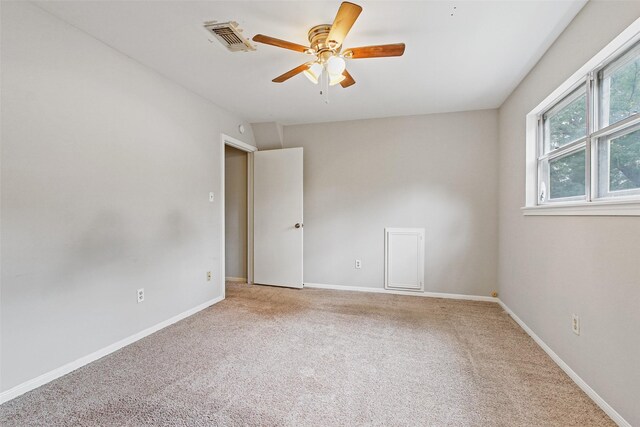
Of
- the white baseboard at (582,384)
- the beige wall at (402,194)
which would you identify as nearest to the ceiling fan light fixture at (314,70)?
the beige wall at (402,194)

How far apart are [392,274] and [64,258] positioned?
337cm

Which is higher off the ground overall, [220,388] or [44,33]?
[44,33]

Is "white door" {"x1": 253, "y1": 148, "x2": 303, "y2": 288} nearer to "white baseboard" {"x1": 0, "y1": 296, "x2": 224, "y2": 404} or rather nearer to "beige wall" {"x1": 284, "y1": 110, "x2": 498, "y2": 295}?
"beige wall" {"x1": 284, "y1": 110, "x2": 498, "y2": 295}

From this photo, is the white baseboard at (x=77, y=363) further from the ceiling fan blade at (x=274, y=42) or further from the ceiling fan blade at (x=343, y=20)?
the ceiling fan blade at (x=343, y=20)

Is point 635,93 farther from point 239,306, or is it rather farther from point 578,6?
point 239,306

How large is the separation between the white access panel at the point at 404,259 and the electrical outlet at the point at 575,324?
187 centimetres

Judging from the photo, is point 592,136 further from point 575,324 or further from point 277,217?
point 277,217

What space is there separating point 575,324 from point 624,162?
41.0 inches

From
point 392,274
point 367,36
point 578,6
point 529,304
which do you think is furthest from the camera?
point 392,274

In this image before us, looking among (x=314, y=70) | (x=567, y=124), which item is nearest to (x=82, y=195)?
(x=314, y=70)

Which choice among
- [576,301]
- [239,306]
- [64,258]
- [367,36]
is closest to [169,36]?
[367,36]

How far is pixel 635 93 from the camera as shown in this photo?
146cm

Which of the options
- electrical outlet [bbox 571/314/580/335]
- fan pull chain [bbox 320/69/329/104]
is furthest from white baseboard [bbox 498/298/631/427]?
fan pull chain [bbox 320/69/329/104]

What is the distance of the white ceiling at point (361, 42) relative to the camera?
176 cm
